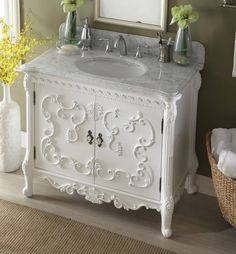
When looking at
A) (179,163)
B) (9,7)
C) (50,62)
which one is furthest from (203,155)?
(9,7)

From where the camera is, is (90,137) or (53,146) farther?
(53,146)

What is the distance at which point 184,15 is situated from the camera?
3123 millimetres

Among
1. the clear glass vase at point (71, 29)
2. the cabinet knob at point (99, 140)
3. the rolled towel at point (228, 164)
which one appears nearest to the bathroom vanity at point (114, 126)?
the cabinet knob at point (99, 140)

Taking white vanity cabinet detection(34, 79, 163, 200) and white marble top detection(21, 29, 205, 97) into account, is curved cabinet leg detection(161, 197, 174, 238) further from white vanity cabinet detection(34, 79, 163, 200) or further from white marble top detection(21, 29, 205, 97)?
white marble top detection(21, 29, 205, 97)

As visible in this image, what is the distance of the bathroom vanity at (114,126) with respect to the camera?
304 centimetres

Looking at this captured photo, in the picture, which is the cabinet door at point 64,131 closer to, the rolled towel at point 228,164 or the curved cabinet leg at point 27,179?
the curved cabinet leg at point 27,179

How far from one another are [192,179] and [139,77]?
2.37 feet

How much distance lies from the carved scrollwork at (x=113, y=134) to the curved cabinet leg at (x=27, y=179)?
50cm

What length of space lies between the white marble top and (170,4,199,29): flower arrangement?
0.16m

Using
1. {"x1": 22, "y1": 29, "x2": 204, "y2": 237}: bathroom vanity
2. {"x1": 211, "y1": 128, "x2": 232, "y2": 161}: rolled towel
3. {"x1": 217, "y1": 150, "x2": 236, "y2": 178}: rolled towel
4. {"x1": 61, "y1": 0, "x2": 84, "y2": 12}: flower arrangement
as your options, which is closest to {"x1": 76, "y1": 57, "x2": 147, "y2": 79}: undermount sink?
{"x1": 22, "y1": 29, "x2": 204, "y2": 237}: bathroom vanity

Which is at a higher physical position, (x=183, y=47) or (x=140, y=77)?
(x=183, y=47)

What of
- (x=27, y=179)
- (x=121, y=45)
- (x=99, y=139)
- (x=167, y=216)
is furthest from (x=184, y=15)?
(x=27, y=179)

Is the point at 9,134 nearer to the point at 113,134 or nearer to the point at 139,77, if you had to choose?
the point at 113,134

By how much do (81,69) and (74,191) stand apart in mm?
640
